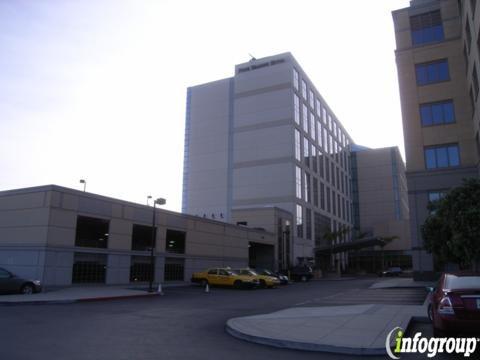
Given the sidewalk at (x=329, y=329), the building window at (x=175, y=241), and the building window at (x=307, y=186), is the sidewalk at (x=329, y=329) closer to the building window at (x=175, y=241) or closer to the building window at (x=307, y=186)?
the building window at (x=175, y=241)

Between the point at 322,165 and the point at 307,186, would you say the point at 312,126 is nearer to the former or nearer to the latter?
the point at 322,165

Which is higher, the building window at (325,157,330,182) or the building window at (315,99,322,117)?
the building window at (315,99,322,117)

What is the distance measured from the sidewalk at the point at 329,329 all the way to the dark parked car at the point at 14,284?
13.7 meters

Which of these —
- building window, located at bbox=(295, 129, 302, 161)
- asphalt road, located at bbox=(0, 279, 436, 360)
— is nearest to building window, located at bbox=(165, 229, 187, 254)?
asphalt road, located at bbox=(0, 279, 436, 360)

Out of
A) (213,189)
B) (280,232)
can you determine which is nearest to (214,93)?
(213,189)

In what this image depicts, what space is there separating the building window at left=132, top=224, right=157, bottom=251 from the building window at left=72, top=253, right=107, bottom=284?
11.6 ft

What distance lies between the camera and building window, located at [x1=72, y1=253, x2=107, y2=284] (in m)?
26.3

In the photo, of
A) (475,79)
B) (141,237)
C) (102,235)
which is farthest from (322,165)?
(102,235)

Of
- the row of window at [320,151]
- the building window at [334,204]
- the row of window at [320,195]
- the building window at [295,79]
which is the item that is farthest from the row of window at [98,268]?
the building window at [334,204]

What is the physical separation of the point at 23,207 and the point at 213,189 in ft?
145

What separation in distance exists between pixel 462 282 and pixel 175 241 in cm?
2957

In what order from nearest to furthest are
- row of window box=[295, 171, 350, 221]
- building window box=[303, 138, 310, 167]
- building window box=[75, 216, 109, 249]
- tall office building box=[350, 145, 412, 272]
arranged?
1. building window box=[75, 216, 109, 249]
2. row of window box=[295, 171, 350, 221]
3. building window box=[303, 138, 310, 167]
4. tall office building box=[350, 145, 412, 272]

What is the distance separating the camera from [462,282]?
27.9 ft

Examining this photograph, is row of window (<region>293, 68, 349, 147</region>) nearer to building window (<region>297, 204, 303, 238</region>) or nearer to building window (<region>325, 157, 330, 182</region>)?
building window (<region>325, 157, 330, 182</region>)
